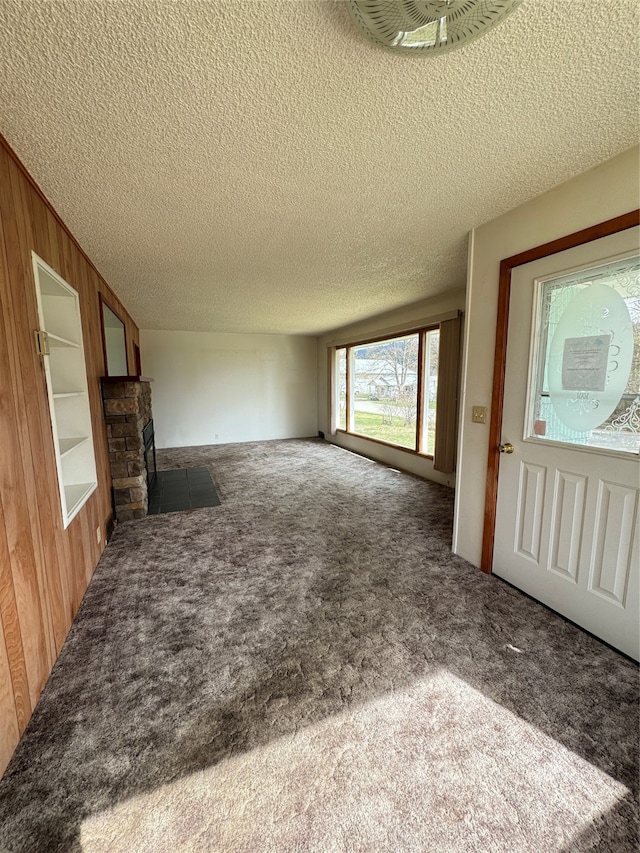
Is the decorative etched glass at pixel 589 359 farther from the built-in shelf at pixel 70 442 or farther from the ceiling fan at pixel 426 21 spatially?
the built-in shelf at pixel 70 442

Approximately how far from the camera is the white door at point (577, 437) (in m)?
1.63

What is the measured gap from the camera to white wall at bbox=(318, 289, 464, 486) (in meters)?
4.32

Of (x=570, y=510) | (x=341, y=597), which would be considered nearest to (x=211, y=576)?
(x=341, y=597)

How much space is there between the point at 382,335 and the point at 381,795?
5078mm

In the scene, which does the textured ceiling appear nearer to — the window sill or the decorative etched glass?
the decorative etched glass

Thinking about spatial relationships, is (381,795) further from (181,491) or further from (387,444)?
(387,444)

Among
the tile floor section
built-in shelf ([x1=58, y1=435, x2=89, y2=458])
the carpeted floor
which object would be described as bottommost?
the tile floor section

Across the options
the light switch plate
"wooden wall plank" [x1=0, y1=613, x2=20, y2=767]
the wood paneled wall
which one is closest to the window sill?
the light switch plate

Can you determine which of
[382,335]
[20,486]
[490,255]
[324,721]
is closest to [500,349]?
[490,255]

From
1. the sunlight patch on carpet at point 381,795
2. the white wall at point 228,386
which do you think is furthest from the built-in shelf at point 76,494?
the white wall at point 228,386

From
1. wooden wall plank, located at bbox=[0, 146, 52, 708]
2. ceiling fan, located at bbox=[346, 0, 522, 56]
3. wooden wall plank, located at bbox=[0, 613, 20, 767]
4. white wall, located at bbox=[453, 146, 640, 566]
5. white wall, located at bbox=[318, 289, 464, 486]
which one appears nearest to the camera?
ceiling fan, located at bbox=[346, 0, 522, 56]

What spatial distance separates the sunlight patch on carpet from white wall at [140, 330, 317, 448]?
6190 mm

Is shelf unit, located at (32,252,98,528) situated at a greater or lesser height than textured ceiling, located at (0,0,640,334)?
lesser

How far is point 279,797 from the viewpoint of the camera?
3.64 feet
